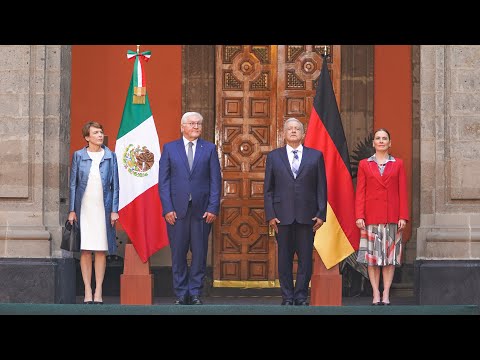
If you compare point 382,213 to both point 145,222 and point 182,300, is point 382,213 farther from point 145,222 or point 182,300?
point 145,222

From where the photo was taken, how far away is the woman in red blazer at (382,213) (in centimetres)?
1223

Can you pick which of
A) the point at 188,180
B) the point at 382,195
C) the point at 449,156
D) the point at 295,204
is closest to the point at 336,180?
the point at 382,195

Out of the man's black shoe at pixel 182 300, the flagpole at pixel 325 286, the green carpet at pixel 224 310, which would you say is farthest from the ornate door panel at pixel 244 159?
the green carpet at pixel 224 310

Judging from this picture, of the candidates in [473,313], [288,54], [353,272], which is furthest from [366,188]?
[288,54]

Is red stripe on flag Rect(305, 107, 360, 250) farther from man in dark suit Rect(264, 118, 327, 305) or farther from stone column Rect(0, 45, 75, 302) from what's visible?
stone column Rect(0, 45, 75, 302)

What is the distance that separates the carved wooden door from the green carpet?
4.03 metres

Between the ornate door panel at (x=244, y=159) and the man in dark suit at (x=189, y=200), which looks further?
the ornate door panel at (x=244, y=159)

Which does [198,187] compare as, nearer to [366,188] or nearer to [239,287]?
[366,188]

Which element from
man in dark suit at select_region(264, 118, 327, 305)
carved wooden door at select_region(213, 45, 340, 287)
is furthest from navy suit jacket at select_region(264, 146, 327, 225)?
carved wooden door at select_region(213, 45, 340, 287)

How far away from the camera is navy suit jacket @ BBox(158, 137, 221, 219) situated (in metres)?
12.1

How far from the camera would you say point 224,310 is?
36.7 ft

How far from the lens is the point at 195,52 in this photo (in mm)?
15438

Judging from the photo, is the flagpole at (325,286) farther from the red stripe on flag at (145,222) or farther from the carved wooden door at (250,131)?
the carved wooden door at (250,131)

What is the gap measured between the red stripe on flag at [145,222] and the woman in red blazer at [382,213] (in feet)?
6.91
